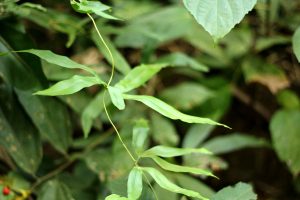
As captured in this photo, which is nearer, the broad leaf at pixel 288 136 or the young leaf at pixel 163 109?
the young leaf at pixel 163 109

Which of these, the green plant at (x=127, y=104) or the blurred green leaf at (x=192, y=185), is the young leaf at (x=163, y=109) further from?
the blurred green leaf at (x=192, y=185)

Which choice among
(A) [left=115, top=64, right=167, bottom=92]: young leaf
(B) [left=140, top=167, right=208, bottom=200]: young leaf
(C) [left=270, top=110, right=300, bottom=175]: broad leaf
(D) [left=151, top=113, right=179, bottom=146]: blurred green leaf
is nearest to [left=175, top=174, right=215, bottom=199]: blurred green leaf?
(D) [left=151, top=113, right=179, bottom=146]: blurred green leaf

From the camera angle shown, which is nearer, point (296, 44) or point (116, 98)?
point (116, 98)

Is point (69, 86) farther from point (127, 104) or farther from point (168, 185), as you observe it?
point (127, 104)

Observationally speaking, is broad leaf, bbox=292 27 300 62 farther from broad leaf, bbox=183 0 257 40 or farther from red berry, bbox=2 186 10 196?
red berry, bbox=2 186 10 196

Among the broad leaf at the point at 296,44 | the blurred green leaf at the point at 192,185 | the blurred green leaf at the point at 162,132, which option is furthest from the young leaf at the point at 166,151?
the blurred green leaf at the point at 162,132

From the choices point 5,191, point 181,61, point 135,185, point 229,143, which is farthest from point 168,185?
point 229,143
